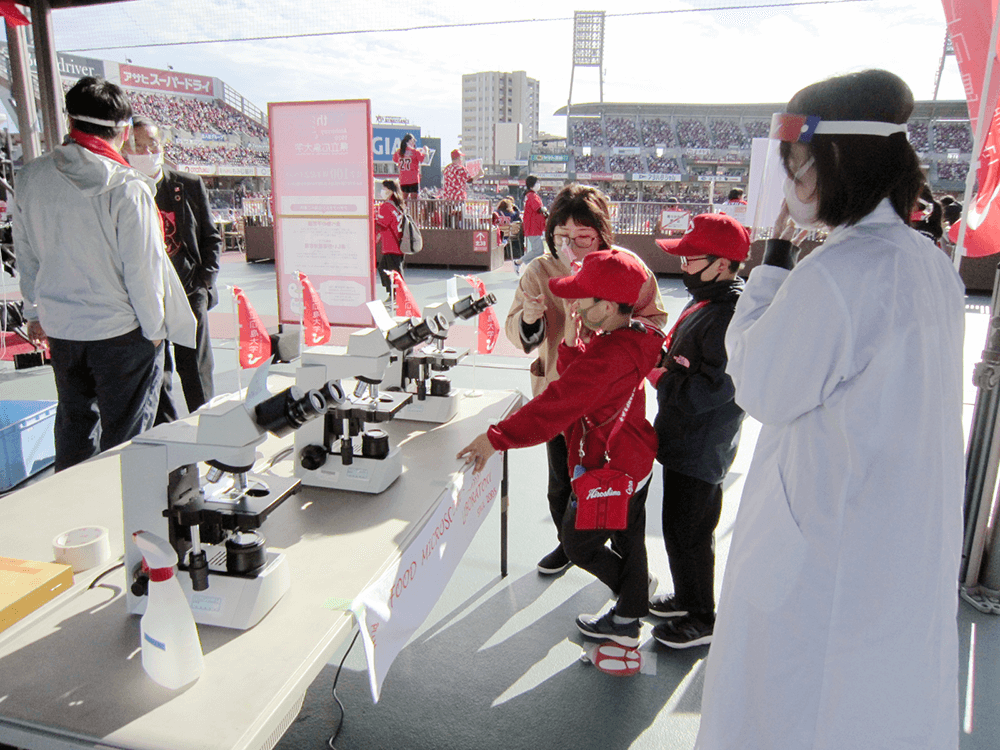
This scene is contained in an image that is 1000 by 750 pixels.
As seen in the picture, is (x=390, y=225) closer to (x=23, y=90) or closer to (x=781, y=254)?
(x=23, y=90)

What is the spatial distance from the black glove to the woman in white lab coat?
2 centimetres

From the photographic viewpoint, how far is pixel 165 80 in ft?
94.9

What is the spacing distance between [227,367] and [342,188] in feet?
5.27

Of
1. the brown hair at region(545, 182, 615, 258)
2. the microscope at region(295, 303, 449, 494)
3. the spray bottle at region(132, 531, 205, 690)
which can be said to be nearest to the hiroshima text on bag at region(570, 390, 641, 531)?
the microscope at region(295, 303, 449, 494)

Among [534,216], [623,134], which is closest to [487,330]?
[534,216]

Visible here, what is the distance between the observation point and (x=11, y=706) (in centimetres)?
85

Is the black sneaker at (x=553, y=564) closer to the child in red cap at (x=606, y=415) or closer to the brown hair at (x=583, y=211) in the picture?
the child in red cap at (x=606, y=415)

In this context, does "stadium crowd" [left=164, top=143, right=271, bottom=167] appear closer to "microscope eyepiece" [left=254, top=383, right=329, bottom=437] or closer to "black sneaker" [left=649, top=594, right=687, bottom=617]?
"black sneaker" [left=649, top=594, right=687, bottom=617]

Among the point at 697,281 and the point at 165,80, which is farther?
the point at 165,80

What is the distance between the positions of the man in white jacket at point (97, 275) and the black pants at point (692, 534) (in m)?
1.49

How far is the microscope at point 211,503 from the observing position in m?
0.97

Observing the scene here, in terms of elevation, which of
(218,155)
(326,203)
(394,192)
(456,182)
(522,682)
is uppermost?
(218,155)

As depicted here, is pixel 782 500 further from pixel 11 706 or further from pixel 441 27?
pixel 441 27

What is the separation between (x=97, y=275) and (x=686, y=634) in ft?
6.99
